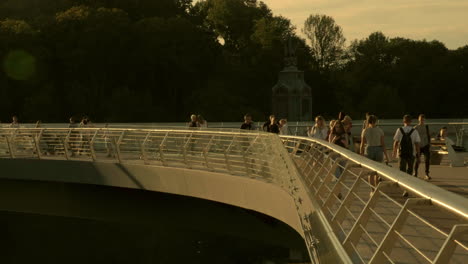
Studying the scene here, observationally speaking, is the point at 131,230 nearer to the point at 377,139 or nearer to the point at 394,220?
the point at 377,139

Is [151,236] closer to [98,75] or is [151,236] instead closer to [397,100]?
[98,75]

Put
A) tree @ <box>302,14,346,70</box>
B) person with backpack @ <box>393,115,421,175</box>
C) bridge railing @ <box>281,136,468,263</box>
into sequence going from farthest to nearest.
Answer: tree @ <box>302,14,346,70</box>, person with backpack @ <box>393,115,421,175</box>, bridge railing @ <box>281,136,468,263</box>

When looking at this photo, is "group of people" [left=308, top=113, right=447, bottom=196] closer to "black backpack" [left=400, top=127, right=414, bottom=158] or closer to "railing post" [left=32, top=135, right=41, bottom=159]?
"black backpack" [left=400, top=127, right=414, bottom=158]

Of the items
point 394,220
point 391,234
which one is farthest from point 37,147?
point 391,234

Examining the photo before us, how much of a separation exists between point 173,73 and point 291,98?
789 inches

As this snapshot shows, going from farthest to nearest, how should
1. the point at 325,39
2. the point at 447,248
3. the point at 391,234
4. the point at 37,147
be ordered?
the point at 325,39, the point at 37,147, the point at 391,234, the point at 447,248

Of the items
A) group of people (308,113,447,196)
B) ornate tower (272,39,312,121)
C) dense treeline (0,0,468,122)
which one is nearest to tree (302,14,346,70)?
dense treeline (0,0,468,122)

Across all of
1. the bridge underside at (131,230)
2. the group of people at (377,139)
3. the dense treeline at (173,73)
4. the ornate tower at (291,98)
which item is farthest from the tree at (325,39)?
the group of people at (377,139)

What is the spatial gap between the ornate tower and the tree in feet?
135

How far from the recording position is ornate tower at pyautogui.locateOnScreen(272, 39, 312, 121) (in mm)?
69188

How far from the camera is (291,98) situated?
226ft

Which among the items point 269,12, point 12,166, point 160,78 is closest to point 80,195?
point 12,166

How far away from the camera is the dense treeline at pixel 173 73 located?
253 feet

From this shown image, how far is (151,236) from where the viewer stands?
42.9m
